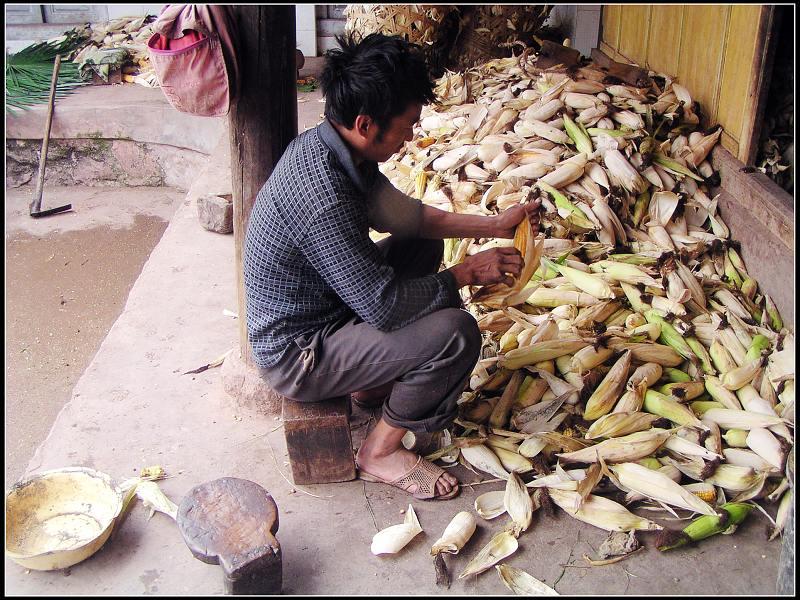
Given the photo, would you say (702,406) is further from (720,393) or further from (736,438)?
(736,438)

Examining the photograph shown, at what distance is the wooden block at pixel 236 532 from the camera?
2027 mm

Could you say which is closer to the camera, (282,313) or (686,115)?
(282,313)

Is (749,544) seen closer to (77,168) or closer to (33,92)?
(77,168)

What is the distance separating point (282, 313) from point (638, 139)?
245 cm

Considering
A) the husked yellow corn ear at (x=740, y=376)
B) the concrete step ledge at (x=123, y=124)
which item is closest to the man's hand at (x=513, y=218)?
the husked yellow corn ear at (x=740, y=376)

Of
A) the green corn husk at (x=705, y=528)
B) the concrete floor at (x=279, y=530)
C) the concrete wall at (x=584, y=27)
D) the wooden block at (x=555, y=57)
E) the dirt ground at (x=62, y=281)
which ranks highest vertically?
the concrete wall at (x=584, y=27)

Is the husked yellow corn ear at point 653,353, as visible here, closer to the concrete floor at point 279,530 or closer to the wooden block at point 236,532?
the concrete floor at point 279,530

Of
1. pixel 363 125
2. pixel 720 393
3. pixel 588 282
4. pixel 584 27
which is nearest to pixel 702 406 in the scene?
pixel 720 393

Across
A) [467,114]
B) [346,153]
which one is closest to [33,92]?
[467,114]

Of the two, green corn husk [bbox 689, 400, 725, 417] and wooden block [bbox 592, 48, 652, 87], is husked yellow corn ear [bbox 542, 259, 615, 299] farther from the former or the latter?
wooden block [bbox 592, 48, 652, 87]

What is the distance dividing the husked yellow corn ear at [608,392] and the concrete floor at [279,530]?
430 mm

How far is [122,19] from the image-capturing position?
871cm

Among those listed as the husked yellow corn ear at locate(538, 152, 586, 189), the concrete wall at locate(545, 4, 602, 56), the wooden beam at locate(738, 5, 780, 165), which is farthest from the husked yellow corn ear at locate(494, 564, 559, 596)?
the concrete wall at locate(545, 4, 602, 56)

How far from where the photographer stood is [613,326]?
3145mm
